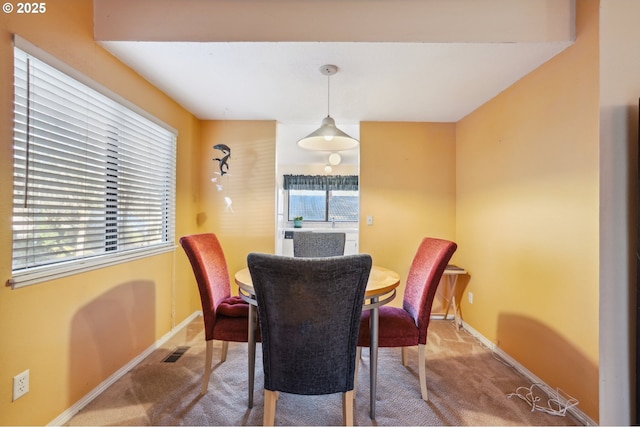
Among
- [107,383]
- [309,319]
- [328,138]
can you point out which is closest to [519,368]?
[309,319]

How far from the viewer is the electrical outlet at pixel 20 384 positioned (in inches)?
49.7

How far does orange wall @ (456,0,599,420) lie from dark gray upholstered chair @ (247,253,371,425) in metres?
1.37

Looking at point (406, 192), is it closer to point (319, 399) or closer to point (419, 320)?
point (419, 320)

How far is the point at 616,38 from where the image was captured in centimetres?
145

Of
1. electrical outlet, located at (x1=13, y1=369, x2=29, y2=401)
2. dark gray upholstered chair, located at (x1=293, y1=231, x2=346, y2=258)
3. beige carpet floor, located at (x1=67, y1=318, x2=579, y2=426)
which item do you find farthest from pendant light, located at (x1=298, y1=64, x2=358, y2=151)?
electrical outlet, located at (x1=13, y1=369, x2=29, y2=401)

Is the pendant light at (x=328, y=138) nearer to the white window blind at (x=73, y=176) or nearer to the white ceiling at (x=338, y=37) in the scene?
the white ceiling at (x=338, y=37)

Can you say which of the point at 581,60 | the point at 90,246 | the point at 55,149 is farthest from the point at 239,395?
the point at 581,60

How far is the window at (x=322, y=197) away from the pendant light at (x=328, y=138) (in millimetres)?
3421

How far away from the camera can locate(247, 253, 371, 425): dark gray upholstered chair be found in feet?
3.57

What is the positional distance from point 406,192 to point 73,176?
2.79 m

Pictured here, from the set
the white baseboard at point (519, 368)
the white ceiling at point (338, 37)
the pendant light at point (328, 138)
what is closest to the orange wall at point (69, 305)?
the white ceiling at point (338, 37)

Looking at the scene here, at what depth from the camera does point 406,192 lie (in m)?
3.04

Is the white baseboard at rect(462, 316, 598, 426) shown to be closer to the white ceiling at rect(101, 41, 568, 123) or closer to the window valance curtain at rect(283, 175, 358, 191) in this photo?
the white ceiling at rect(101, 41, 568, 123)

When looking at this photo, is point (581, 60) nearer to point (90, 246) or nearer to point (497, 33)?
point (497, 33)
